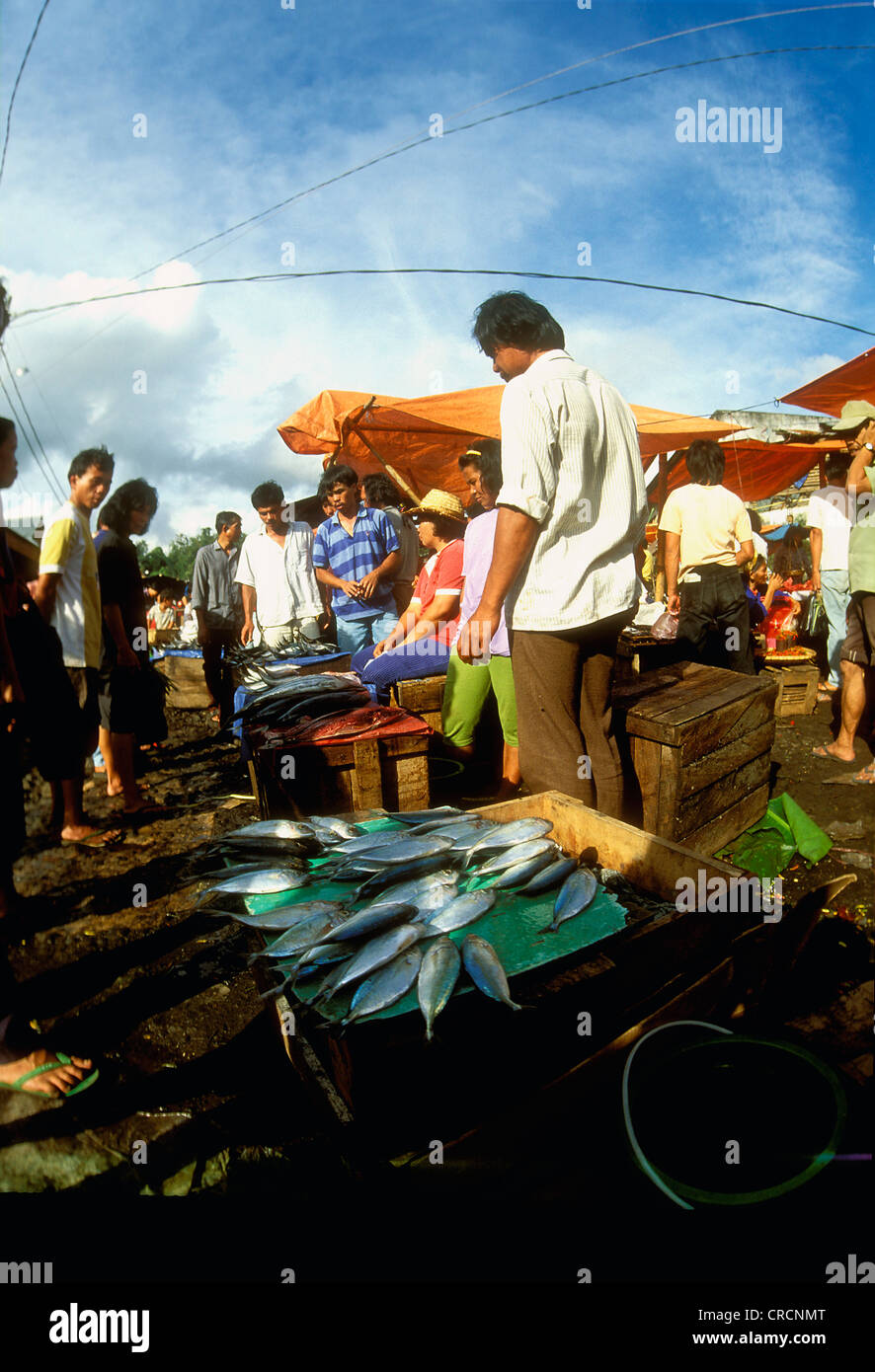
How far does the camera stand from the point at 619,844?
2459 millimetres

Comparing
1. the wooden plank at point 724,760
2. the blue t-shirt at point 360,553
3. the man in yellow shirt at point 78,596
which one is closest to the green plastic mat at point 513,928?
the wooden plank at point 724,760

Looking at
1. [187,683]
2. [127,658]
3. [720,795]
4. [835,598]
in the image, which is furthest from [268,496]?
[835,598]

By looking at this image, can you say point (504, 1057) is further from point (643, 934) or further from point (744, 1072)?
point (744, 1072)

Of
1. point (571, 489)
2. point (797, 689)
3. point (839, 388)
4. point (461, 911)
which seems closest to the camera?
point (461, 911)

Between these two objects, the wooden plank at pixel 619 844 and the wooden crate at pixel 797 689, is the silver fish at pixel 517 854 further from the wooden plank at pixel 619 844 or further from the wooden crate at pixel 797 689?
the wooden crate at pixel 797 689

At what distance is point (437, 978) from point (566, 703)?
158cm

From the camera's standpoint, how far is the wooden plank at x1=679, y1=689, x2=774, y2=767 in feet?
11.2

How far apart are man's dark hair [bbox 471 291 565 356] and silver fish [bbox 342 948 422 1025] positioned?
2.59m

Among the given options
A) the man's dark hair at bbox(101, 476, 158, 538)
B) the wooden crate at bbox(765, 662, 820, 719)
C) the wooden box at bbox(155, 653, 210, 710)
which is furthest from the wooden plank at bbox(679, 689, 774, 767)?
the wooden box at bbox(155, 653, 210, 710)

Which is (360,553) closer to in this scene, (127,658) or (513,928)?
(127,658)

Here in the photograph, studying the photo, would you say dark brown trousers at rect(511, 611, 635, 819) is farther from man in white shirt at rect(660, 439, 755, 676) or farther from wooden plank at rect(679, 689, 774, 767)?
man in white shirt at rect(660, 439, 755, 676)

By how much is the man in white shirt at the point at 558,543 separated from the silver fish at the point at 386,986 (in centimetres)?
142

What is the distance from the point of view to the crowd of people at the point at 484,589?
2830 mm
